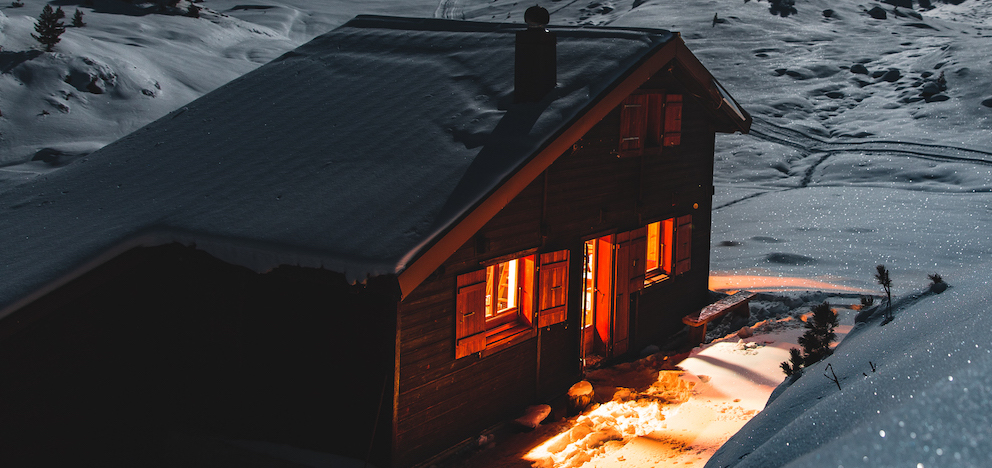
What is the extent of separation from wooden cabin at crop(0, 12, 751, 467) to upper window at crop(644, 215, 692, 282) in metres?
0.94

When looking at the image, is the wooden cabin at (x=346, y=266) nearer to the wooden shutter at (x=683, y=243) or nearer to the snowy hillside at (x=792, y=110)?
the wooden shutter at (x=683, y=243)

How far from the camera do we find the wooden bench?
11.4 metres

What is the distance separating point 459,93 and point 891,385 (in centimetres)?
756

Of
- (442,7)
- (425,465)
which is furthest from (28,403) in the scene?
(442,7)

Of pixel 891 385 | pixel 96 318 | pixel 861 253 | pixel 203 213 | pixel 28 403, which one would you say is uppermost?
pixel 891 385

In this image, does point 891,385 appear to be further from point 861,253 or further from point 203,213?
point 861,253

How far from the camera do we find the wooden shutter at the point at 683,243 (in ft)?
38.2

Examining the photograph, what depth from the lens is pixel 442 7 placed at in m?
66.0

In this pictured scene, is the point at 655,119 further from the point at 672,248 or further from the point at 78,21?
the point at 78,21

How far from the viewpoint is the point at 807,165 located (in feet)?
89.3

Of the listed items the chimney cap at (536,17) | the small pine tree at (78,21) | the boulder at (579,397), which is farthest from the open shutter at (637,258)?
the small pine tree at (78,21)

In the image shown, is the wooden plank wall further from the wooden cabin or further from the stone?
the stone

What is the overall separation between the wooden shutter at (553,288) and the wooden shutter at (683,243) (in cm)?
324

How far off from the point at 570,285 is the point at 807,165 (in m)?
21.1
